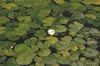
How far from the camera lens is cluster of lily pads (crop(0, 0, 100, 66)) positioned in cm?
111

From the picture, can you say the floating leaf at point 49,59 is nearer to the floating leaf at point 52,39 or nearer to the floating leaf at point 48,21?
the floating leaf at point 52,39

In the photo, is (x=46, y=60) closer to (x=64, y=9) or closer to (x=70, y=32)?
(x=70, y=32)

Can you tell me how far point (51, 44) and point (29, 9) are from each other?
56 centimetres

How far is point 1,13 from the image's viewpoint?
1548mm

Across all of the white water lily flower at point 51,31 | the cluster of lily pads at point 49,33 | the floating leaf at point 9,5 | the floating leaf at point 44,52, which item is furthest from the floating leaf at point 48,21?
the floating leaf at point 9,5

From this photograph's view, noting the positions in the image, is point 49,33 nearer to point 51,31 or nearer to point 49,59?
point 51,31

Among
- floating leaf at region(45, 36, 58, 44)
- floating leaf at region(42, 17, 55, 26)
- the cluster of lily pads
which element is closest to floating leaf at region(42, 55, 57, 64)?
the cluster of lily pads

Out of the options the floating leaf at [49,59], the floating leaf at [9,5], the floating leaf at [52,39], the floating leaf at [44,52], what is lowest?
the floating leaf at [49,59]

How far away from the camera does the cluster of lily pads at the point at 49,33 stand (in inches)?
43.8

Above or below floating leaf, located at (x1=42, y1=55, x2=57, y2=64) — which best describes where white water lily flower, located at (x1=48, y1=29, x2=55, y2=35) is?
above

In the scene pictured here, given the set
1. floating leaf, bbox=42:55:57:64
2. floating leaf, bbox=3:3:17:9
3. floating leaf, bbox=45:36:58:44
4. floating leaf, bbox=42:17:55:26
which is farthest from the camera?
floating leaf, bbox=3:3:17:9

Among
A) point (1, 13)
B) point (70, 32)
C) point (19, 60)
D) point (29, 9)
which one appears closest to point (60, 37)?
point (70, 32)

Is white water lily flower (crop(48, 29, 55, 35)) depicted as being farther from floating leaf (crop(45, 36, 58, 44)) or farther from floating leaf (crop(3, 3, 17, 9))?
floating leaf (crop(3, 3, 17, 9))

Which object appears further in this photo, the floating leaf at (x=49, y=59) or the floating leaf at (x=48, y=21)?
Result: the floating leaf at (x=48, y=21)
